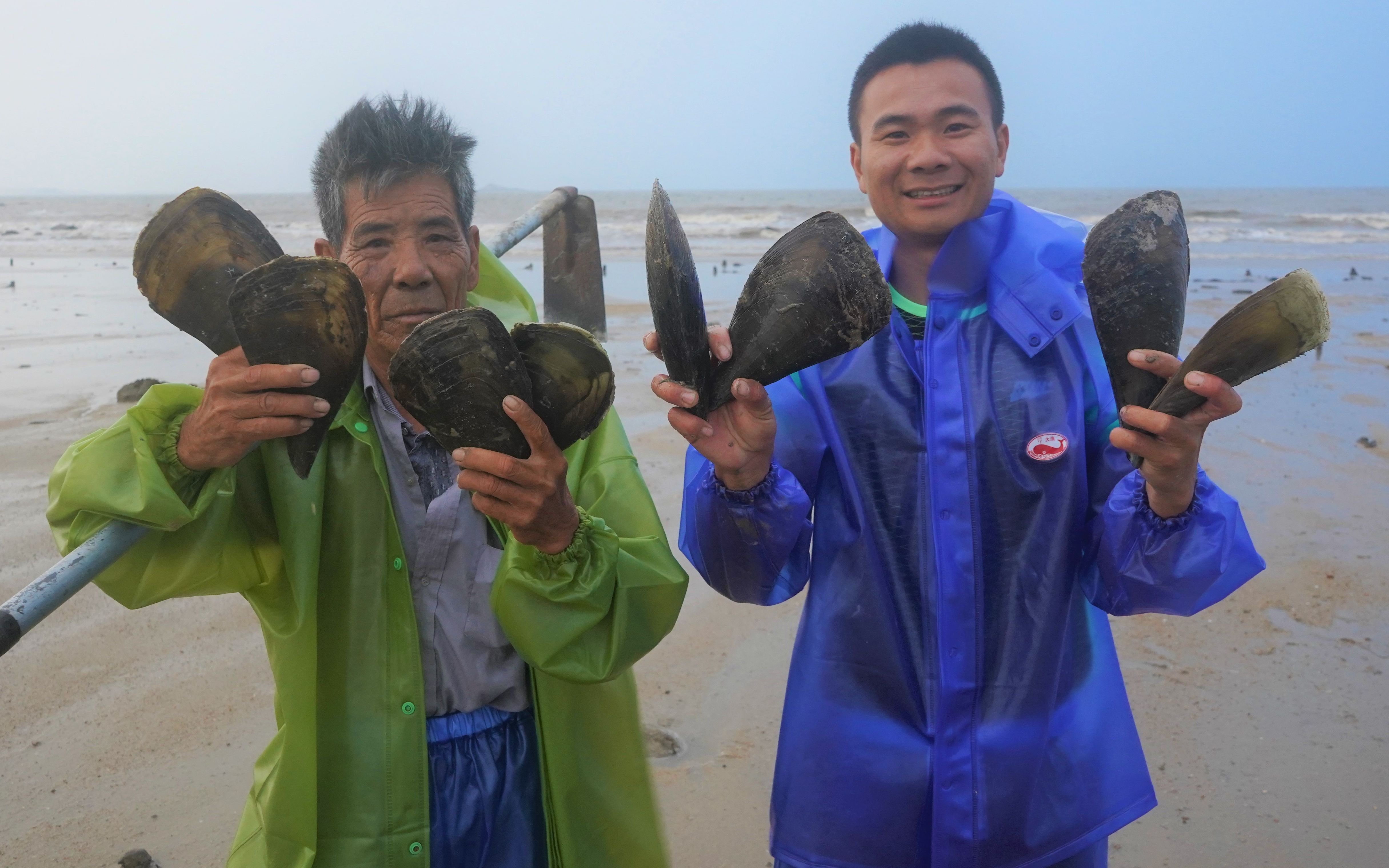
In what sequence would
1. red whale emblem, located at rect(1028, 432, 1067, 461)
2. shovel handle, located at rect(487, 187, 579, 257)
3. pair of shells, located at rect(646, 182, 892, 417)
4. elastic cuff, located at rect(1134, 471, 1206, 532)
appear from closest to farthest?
pair of shells, located at rect(646, 182, 892, 417) → elastic cuff, located at rect(1134, 471, 1206, 532) → red whale emblem, located at rect(1028, 432, 1067, 461) → shovel handle, located at rect(487, 187, 579, 257)

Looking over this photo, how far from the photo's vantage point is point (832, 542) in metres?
2.38

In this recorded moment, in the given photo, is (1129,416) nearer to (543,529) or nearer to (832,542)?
(832,542)

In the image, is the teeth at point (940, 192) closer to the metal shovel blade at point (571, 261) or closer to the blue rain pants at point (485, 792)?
the blue rain pants at point (485, 792)

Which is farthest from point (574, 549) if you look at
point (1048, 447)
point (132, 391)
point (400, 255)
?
point (132, 391)

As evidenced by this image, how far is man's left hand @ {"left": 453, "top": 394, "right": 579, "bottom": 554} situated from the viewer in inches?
69.7

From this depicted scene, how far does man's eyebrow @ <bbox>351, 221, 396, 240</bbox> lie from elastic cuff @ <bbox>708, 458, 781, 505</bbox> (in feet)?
2.92

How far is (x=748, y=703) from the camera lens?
4387 millimetres

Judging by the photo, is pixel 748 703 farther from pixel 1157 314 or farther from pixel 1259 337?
pixel 1259 337

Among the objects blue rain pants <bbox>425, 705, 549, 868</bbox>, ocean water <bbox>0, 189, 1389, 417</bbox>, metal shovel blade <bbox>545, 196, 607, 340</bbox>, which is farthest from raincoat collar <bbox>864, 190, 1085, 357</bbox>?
ocean water <bbox>0, 189, 1389, 417</bbox>

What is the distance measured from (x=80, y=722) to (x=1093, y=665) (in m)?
3.90

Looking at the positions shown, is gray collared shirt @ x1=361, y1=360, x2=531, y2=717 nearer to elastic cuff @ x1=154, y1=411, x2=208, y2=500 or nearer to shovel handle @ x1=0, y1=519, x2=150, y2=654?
elastic cuff @ x1=154, y1=411, x2=208, y2=500

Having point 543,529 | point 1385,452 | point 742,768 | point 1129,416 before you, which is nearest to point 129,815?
point 742,768

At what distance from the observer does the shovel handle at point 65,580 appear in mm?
1714

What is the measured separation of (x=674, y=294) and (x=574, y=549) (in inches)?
21.4
